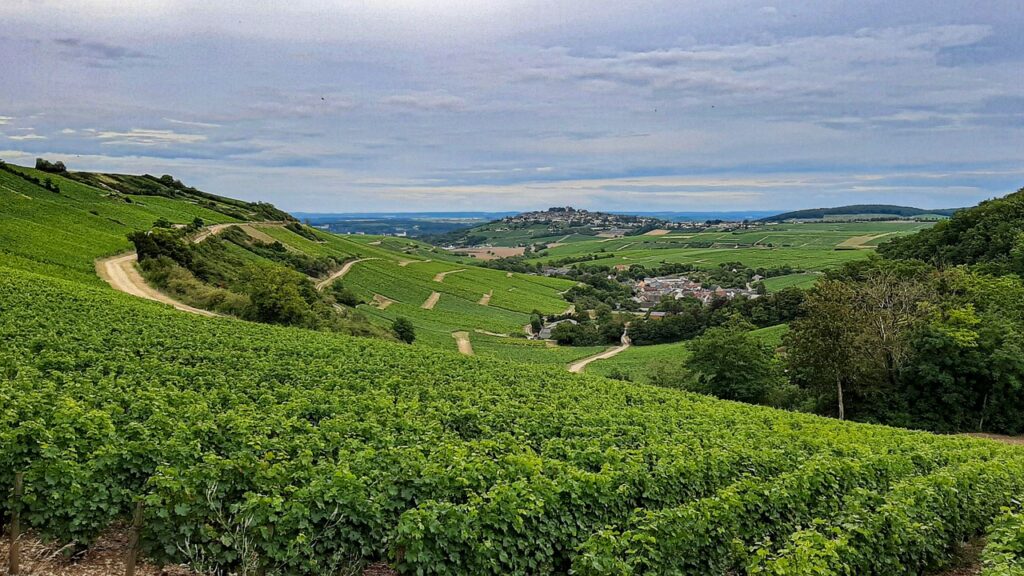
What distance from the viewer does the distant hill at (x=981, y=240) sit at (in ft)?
178

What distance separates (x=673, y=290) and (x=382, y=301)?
3072 inches

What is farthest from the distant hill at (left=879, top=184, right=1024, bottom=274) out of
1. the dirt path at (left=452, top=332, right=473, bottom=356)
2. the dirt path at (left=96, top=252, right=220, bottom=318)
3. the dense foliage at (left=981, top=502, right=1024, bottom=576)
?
the dirt path at (left=96, top=252, right=220, bottom=318)

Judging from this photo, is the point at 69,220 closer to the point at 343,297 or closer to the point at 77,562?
the point at 343,297

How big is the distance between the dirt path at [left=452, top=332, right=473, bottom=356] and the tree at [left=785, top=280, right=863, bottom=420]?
116 feet

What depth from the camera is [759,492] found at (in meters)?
12.2

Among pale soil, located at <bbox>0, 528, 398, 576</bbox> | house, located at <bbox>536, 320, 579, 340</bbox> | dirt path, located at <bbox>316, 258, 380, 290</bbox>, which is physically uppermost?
pale soil, located at <bbox>0, 528, 398, 576</bbox>

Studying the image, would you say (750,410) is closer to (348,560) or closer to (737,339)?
(737,339)

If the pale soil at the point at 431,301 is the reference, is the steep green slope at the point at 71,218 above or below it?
above

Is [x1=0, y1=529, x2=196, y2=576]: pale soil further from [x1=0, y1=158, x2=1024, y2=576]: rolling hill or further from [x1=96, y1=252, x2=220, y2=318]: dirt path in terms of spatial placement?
[x1=96, y1=252, x2=220, y2=318]: dirt path

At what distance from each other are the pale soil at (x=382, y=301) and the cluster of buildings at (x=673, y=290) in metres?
62.0

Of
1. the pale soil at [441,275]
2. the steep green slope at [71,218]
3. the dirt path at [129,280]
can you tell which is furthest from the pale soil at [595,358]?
the steep green slope at [71,218]

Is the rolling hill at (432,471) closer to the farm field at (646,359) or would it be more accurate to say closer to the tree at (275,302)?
the tree at (275,302)

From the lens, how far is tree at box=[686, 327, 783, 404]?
39.3 m

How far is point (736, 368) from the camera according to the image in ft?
130
